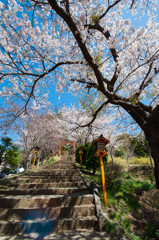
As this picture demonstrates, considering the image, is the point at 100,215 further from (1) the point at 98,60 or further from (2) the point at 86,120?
(2) the point at 86,120

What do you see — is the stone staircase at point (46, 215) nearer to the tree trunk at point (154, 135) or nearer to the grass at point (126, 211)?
the grass at point (126, 211)

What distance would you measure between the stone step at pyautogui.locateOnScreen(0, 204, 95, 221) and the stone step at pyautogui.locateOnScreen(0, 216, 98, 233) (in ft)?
0.47

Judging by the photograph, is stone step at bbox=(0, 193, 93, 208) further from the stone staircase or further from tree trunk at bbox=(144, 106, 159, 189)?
tree trunk at bbox=(144, 106, 159, 189)

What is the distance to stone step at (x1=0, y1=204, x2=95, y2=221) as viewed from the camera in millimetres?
2691

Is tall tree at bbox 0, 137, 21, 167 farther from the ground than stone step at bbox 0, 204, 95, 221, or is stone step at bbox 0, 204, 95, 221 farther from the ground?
tall tree at bbox 0, 137, 21, 167

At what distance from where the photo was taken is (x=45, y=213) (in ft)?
8.91

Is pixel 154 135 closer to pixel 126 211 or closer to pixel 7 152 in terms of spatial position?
pixel 126 211

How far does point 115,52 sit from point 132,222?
653 cm

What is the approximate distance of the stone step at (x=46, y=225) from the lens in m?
2.39

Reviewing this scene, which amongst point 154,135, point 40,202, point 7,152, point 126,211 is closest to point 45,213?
point 40,202

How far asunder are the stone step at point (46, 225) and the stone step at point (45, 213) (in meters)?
0.14

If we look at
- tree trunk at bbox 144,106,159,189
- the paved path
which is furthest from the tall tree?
tree trunk at bbox 144,106,159,189

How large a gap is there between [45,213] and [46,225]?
28 centimetres

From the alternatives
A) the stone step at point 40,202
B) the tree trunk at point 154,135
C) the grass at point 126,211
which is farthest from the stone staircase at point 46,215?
the tree trunk at point 154,135
